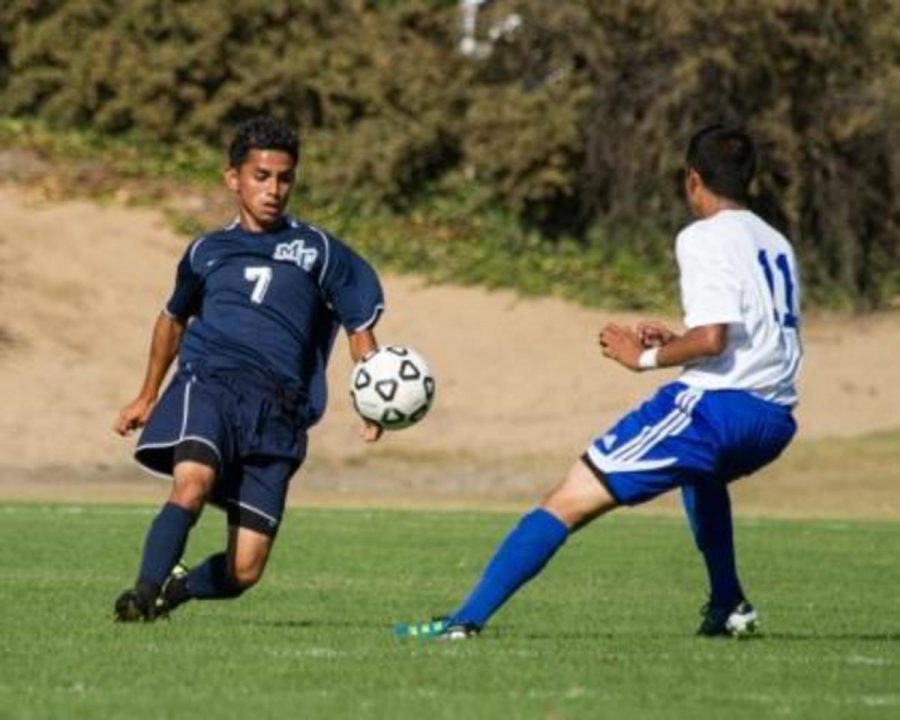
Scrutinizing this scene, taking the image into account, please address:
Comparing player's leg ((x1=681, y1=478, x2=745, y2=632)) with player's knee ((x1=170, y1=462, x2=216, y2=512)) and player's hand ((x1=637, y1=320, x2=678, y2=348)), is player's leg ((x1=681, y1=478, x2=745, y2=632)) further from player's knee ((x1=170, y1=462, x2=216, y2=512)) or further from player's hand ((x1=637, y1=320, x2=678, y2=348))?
player's knee ((x1=170, y1=462, x2=216, y2=512))

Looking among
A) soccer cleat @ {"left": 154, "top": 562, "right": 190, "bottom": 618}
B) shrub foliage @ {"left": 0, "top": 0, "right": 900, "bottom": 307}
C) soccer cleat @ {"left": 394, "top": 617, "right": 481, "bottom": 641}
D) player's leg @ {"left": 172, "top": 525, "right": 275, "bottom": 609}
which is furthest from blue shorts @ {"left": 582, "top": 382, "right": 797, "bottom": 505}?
shrub foliage @ {"left": 0, "top": 0, "right": 900, "bottom": 307}

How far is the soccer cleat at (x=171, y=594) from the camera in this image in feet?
41.7

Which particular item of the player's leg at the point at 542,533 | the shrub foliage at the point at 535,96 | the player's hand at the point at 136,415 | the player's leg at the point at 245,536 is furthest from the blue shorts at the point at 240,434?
the shrub foliage at the point at 535,96

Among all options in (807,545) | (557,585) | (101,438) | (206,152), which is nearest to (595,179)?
(206,152)

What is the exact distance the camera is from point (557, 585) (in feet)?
56.6

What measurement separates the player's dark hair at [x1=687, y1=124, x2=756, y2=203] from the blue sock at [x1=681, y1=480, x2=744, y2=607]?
124 cm

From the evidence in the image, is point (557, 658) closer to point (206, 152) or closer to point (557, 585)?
point (557, 585)

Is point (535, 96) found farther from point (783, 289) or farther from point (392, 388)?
point (783, 289)

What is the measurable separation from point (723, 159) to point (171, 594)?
2.86 metres

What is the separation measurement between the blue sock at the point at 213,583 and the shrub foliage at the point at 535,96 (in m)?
23.6

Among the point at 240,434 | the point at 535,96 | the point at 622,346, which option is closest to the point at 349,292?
the point at 240,434

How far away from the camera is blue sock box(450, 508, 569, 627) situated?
469 inches

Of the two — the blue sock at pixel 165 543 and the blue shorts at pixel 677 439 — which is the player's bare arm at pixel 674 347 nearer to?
the blue shorts at pixel 677 439

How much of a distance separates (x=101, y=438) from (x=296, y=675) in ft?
76.0
